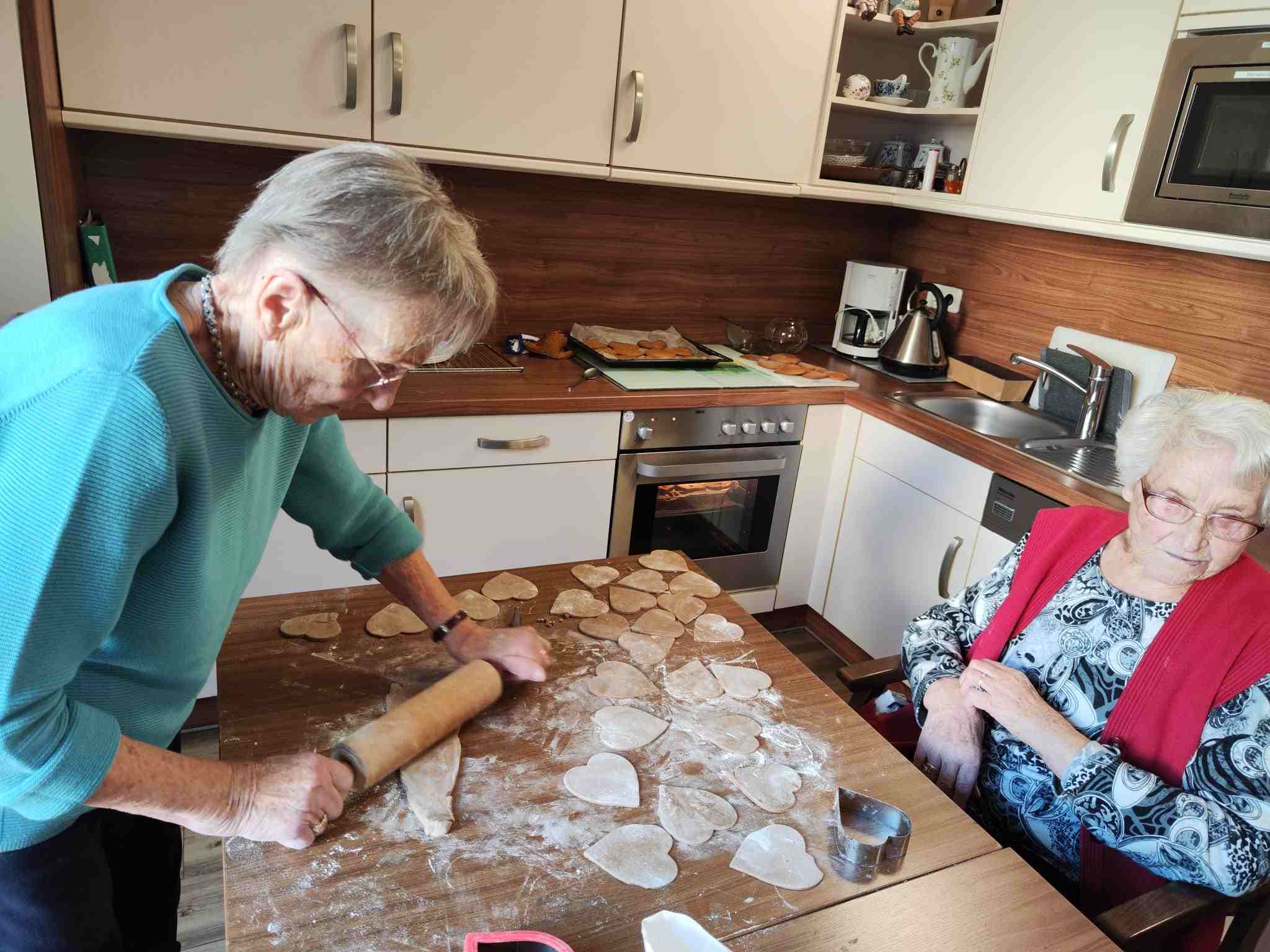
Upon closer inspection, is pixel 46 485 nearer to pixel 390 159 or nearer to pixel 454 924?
pixel 390 159

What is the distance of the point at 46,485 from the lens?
0.77m

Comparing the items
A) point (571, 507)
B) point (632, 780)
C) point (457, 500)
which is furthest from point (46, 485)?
point (571, 507)

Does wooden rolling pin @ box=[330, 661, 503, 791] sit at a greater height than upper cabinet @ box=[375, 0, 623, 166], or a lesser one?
lesser

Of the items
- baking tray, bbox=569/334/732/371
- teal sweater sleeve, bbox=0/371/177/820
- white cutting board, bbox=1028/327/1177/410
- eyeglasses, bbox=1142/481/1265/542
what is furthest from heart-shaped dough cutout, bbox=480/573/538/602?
white cutting board, bbox=1028/327/1177/410

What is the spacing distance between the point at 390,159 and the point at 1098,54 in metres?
2.13

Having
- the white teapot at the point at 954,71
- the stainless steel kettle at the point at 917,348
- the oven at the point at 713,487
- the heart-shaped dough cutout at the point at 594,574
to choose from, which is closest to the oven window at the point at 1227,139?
the white teapot at the point at 954,71

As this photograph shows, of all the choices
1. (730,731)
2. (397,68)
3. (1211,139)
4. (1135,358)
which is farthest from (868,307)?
(730,731)

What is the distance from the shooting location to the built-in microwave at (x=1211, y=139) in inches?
76.5

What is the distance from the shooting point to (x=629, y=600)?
153 cm

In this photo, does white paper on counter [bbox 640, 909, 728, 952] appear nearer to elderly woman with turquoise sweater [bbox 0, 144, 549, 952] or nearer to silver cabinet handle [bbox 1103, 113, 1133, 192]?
elderly woman with turquoise sweater [bbox 0, 144, 549, 952]

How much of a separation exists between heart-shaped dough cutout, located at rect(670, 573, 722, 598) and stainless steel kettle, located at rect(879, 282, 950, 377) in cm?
169

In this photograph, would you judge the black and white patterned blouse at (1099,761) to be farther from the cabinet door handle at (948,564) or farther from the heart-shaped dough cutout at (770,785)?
the cabinet door handle at (948,564)

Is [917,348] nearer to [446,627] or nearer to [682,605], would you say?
[682,605]

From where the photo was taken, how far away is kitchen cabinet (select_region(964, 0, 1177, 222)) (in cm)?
220
